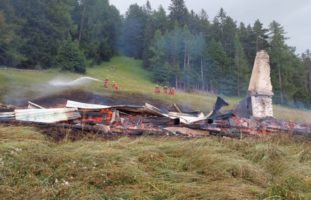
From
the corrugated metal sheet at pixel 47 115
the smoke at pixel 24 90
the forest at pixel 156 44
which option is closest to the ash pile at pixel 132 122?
the corrugated metal sheet at pixel 47 115

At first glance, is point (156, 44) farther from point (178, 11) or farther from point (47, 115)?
point (47, 115)

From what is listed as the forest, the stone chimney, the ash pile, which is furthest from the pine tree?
the ash pile

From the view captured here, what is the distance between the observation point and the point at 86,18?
4419 cm

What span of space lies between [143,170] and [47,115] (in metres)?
3.34

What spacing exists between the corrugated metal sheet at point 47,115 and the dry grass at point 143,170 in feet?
3.75

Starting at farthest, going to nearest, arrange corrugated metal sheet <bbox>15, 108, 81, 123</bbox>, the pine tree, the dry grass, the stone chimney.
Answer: the pine tree → the stone chimney → corrugated metal sheet <bbox>15, 108, 81, 123</bbox> → the dry grass

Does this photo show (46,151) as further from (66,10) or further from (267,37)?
(267,37)

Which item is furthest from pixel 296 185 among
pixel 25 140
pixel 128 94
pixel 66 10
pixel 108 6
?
pixel 108 6

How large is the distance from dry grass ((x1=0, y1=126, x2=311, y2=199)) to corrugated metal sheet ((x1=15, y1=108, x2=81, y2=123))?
1144mm

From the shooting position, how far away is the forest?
2991 centimetres

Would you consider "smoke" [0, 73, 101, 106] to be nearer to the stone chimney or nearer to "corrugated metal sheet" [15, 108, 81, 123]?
"corrugated metal sheet" [15, 108, 81, 123]

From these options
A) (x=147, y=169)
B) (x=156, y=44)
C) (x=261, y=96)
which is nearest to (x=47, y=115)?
(x=147, y=169)

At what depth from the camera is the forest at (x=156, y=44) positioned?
29.9 meters

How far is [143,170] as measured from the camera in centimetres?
397
